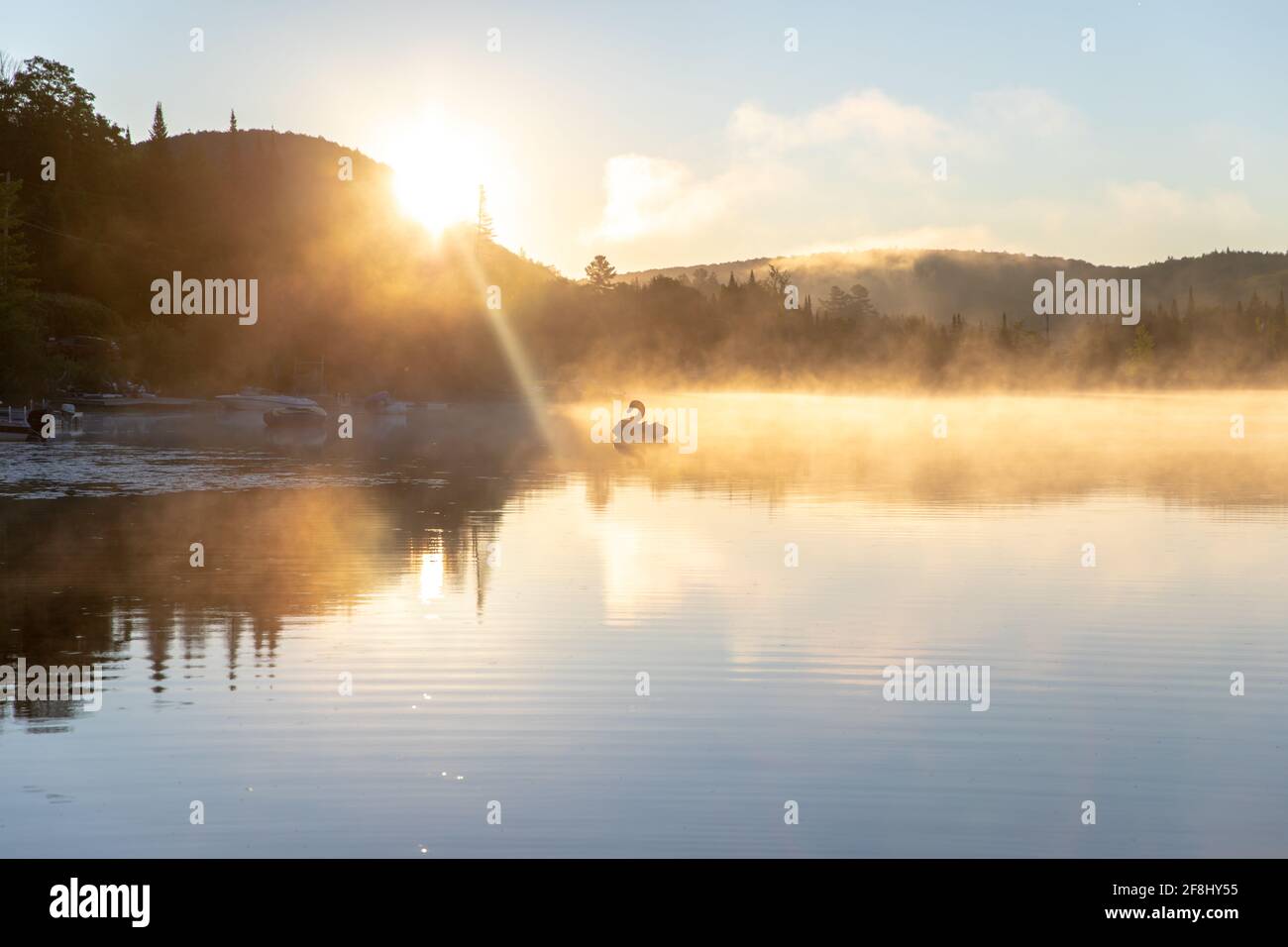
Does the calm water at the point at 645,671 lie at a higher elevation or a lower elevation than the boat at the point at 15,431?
lower

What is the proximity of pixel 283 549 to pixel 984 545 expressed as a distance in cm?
1347

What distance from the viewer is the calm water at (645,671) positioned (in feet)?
34.8

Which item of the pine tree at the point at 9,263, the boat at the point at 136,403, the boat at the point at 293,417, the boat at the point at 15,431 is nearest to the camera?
the boat at the point at 15,431

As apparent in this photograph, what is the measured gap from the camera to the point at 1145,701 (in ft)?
48.3

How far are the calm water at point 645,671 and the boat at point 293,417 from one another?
5001 centimetres

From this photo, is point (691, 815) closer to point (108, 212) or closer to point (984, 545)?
point (984, 545)

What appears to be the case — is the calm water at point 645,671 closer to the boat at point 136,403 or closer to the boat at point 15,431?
the boat at point 15,431

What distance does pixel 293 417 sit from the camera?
292ft

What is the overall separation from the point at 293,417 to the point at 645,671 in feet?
250

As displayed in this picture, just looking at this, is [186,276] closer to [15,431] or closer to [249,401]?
[249,401]

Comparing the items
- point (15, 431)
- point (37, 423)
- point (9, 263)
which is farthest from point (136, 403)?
point (15, 431)

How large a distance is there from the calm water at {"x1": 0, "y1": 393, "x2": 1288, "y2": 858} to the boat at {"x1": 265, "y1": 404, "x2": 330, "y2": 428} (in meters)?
50.0

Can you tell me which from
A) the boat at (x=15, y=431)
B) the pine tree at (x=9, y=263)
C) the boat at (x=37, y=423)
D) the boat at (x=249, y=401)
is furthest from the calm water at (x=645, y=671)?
the boat at (x=249, y=401)
